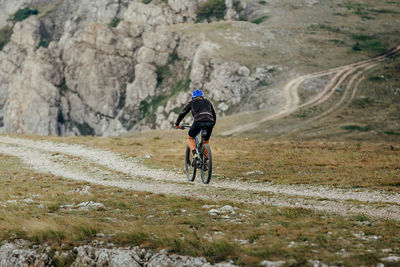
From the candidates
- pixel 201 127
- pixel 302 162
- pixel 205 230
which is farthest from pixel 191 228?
pixel 302 162

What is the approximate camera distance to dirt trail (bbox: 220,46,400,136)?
118188 mm

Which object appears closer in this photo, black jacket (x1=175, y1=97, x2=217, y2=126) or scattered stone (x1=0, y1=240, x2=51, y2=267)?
scattered stone (x1=0, y1=240, x2=51, y2=267)

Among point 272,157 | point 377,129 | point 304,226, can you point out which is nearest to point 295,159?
point 272,157

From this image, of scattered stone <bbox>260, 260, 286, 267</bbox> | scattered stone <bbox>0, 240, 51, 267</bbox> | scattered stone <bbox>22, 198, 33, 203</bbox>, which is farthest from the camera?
scattered stone <bbox>22, 198, 33, 203</bbox>

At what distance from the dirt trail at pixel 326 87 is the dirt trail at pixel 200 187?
290 feet

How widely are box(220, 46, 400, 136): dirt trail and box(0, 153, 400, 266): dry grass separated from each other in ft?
332

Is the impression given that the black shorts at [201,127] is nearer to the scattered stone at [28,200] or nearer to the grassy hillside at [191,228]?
the grassy hillside at [191,228]

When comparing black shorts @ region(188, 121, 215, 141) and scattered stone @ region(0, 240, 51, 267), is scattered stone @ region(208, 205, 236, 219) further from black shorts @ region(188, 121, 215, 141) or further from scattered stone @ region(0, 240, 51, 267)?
black shorts @ region(188, 121, 215, 141)

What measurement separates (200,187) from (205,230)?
7.14 meters

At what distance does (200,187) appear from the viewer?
666 inches

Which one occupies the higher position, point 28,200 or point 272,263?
point 272,263

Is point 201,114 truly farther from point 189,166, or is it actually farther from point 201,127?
point 189,166

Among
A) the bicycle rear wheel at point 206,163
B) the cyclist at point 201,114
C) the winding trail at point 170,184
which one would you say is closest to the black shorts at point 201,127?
the cyclist at point 201,114

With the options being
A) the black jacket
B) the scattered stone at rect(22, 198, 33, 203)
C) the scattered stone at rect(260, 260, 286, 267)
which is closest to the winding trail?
the black jacket
